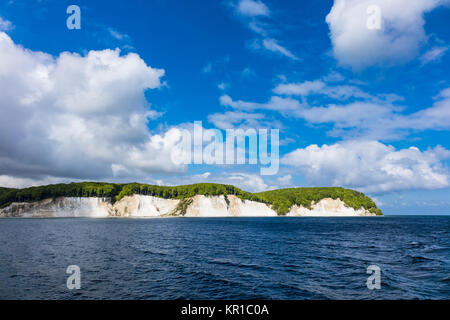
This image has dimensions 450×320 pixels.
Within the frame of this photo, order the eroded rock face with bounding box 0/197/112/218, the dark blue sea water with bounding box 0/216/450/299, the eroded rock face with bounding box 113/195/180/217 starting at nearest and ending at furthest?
1. the dark blue sea water with bounding box 0/216/450/299
2. the eroded rock face with bounding box 0/197/112/218
3. the eroded rock face with bounding box 113/195/180/217

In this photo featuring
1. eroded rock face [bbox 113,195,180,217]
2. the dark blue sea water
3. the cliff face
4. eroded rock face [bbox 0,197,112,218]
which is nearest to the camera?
the dark blue sea water

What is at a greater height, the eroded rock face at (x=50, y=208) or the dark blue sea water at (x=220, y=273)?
the dark blue sea water at (x=220, y=273)

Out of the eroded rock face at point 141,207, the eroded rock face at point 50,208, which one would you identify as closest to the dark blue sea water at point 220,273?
the eroded rock face at point 141,207

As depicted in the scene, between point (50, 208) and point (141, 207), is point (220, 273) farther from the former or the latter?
point (50, 208)

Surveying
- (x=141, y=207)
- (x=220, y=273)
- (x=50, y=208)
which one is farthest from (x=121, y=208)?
(x=220, y=273)

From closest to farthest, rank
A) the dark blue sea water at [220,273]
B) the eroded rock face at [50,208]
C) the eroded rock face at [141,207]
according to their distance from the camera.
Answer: the dark blue sea water at [220,273] < the eroded rock face at [50,208] < the eroded rock face at [141,207]

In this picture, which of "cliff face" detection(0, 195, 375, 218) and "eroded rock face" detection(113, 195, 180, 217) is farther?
"eroded rock face" detection(113, 195, 180, 217)

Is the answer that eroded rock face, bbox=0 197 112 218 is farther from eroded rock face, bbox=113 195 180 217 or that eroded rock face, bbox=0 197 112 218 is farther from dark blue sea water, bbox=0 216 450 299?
dark blue sea water, bbox=0 216 450 299

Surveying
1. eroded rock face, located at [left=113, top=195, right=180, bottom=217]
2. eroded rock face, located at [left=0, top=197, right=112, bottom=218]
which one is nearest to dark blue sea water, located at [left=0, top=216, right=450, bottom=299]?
eroded rock face, located at [left=113, top=195, right=180, bottom=217]

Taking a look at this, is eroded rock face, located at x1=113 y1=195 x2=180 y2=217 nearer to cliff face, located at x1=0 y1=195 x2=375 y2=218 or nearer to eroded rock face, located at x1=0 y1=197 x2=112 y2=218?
cliff face, located at x1=0 y1=195 x2=375 y2=218

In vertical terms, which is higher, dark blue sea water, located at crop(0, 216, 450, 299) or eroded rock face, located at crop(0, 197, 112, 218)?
dark blue sea water, located at crop(0, 216, 450, 299)

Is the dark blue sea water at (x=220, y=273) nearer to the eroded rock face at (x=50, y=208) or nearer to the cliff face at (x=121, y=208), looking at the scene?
the cliff face at (x=121, y=208)

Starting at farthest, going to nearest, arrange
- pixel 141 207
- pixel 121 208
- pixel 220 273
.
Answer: pixel 141 207
pixel 121 208
pixel 220 273
